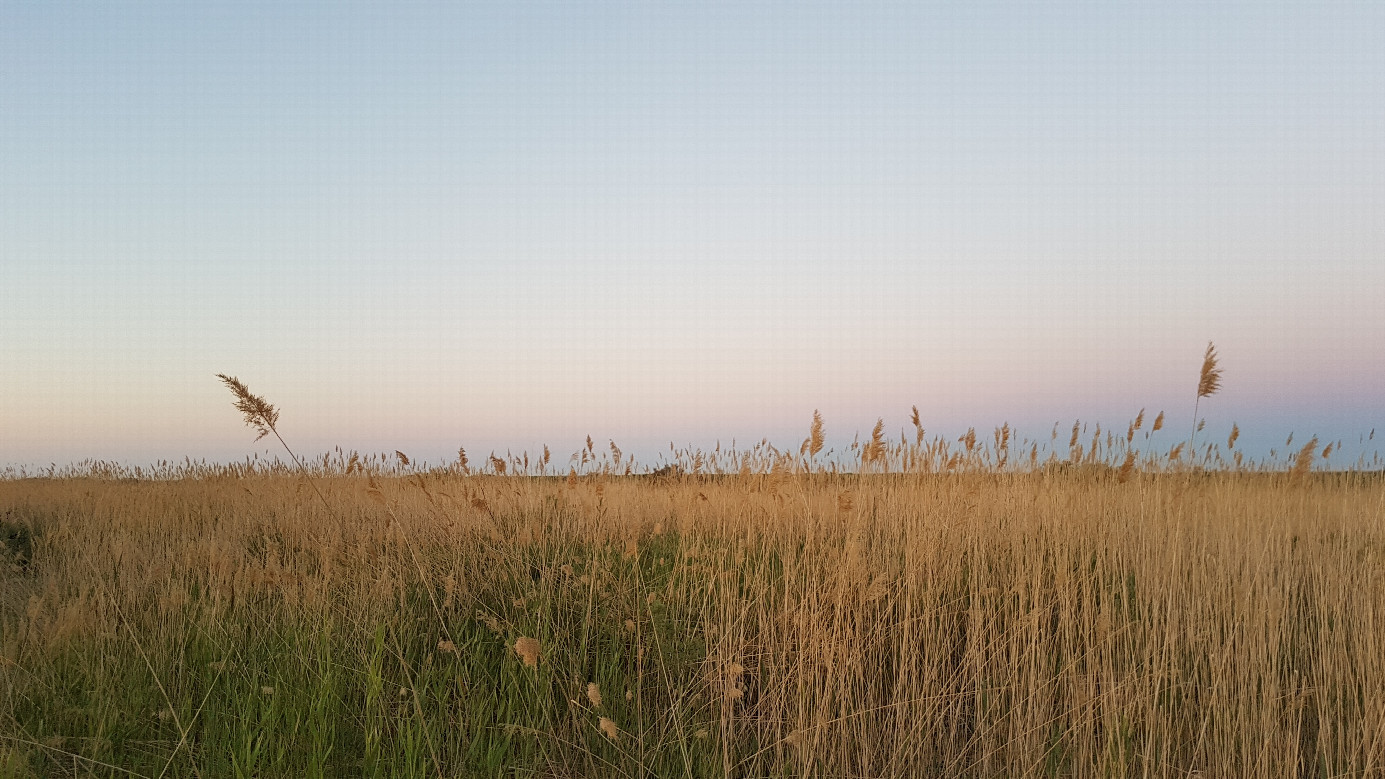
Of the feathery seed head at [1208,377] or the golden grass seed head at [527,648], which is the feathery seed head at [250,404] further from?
the feathery seed head at [1208,377]

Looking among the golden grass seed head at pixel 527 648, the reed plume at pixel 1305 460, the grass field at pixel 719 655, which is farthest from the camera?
the reed plume at pixel 1305 460

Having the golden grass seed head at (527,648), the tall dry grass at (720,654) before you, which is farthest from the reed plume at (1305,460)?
the golden grass seed head at (527,648)

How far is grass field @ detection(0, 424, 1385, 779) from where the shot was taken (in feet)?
10.8

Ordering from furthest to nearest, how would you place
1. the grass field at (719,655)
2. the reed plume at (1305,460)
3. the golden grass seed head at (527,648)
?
the reed plume at (1305,460) → the grass field at (719,655) → the golden grass seed head at (527,648)

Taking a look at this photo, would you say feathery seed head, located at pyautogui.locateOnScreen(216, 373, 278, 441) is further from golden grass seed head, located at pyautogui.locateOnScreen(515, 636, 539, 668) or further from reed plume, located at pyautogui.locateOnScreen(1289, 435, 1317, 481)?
reed plume, located at pyautogui.locateOnScreen(1289, 435, 1317, 481)

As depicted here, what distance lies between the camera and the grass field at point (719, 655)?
10.8 ft

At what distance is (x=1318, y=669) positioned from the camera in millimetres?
4090

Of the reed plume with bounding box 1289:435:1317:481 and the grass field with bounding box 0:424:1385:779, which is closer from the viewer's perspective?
the grass field with bounding box 0:424:1385:779

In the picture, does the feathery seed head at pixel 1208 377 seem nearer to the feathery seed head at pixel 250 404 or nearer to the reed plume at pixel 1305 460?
the reed plume at pixel 1305 460

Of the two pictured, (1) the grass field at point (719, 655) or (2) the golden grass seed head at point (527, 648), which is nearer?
(2) the golden grass seed head at point (527, 648)

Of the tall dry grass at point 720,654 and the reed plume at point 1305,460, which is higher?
the reed plume at point 1305,460

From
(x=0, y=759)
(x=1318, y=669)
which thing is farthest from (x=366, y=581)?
(x=1318, y=669)

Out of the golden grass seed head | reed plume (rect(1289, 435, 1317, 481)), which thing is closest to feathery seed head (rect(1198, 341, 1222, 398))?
reed plume (rect(1289, 435, 1317, 481))

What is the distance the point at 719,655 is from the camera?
11.9 ft
